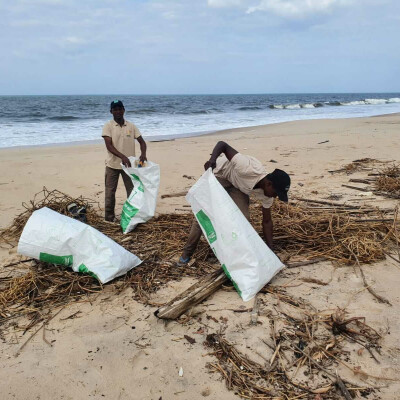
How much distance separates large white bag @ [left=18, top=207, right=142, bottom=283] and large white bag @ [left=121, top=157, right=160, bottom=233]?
1.02 metres

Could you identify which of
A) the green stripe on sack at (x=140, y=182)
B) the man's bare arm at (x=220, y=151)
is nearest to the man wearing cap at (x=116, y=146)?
the green stripe on sack at (x=140, y=182)

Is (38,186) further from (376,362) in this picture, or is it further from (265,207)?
(376,362)

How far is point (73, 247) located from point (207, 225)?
3.25ft

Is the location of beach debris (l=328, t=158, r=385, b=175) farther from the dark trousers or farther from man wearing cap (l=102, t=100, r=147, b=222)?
the dark trousers

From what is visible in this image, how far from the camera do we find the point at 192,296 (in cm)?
228

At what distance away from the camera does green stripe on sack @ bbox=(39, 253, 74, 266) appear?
2.65 metres

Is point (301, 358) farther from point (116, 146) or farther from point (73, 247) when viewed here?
point (116, 146)

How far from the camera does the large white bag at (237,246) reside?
239 centimetres

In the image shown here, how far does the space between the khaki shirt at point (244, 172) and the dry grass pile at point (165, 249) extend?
659 millimetres

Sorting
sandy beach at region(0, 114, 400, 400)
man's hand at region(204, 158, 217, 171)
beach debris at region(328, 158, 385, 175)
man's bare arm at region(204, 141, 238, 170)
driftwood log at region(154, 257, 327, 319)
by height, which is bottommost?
sandy beach at region(0, 114, 400, 400)

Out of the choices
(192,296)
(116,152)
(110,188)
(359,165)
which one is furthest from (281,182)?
(359,165)

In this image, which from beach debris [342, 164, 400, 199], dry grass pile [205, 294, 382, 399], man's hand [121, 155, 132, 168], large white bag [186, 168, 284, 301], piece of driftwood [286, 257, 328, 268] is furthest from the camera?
beach debris [342, 164, 400, 199]

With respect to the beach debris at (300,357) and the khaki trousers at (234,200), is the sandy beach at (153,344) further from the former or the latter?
the khaki trousers at (234,200)

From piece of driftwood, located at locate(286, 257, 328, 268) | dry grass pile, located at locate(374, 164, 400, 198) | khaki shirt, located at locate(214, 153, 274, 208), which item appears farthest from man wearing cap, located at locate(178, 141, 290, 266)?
dry grass pile, located at locate(374, 164, 400, 198)
